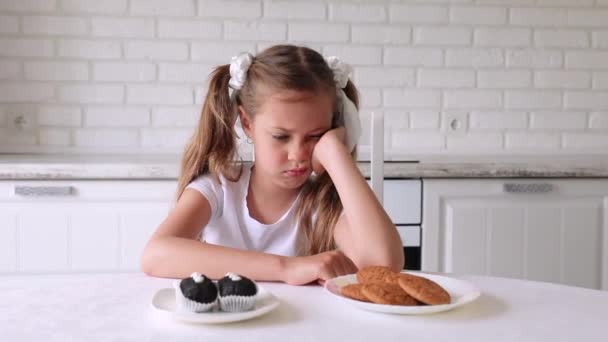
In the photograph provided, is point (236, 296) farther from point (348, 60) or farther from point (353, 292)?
point (348, 60)

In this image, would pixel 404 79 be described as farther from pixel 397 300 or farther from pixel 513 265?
pixel 397 300

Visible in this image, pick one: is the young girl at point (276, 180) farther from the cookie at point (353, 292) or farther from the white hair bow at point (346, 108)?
the cookie at point (353, 292)

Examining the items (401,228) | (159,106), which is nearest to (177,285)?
(401,228)

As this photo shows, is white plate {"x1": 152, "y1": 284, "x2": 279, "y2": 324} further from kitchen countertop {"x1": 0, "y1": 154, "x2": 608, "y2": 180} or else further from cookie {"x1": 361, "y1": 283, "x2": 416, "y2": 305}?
kitchen countertop {"x1": 0, "y1": 154, "x2": 608, "y2": 180}

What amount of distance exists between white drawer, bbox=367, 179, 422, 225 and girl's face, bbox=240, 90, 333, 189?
816 mm

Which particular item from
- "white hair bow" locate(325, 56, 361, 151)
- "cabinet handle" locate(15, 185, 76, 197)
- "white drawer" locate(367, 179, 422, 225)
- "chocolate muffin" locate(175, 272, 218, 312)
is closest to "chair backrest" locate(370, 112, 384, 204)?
"white hair bow" locate(325, 56, 361, 151)

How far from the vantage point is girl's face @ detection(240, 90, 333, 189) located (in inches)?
60.4

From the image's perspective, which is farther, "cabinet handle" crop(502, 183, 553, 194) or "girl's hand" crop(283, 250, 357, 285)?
"cabinet handle" crop(502, 183, 553, 194)

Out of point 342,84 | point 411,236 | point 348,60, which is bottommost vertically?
point 411,236

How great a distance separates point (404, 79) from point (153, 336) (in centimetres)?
223

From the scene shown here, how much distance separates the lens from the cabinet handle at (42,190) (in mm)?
2264

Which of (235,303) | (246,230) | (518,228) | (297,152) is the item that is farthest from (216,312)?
(518,228)

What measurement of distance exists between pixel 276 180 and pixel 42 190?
1.00 metres

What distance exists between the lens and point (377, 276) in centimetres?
108
